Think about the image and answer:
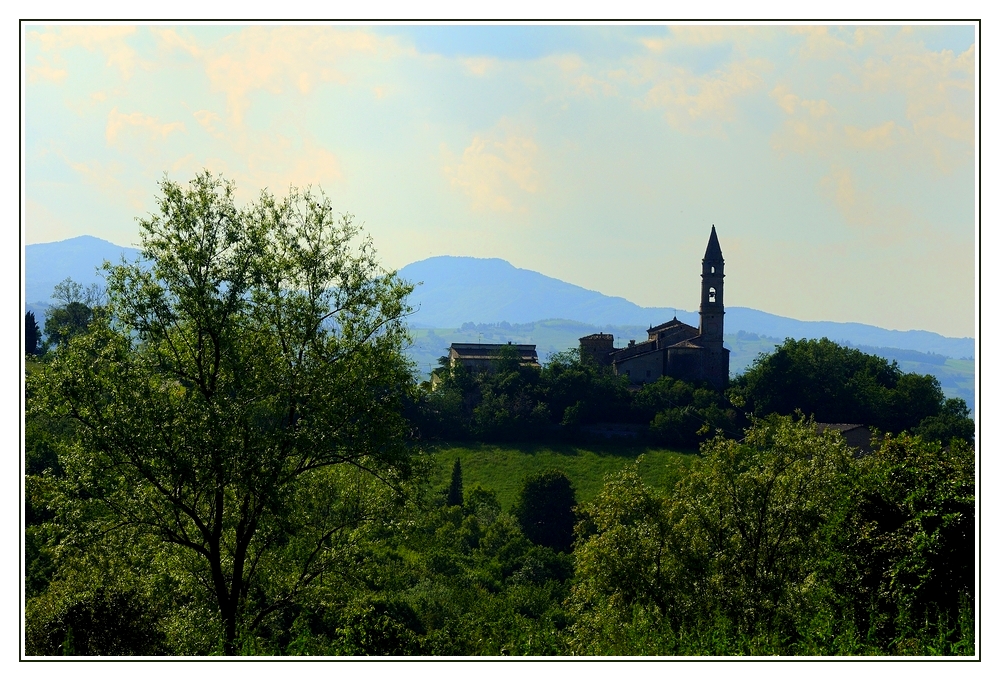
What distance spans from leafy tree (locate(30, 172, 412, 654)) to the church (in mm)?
74228

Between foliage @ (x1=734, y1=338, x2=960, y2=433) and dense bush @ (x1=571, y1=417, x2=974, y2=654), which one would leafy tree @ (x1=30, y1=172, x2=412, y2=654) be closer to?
dense bush @ (x1=571, y1=417, x2=974, y2=654)

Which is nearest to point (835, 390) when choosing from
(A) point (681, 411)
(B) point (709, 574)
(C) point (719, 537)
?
(A) point (681, 411)

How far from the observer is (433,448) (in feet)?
214

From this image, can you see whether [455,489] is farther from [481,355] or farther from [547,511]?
[481,355]

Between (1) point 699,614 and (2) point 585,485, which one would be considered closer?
(1) point 699,614

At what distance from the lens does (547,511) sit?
54.4m

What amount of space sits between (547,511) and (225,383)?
44.2 metres

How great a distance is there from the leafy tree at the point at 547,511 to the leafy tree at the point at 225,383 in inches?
1646

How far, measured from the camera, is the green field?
59875 mm

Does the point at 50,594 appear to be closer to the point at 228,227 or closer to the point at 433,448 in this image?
the point at 228,227

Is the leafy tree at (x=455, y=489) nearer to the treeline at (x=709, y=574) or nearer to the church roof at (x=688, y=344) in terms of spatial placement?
the treeline at (x=709, y=574)

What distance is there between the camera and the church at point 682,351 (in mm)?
87312
